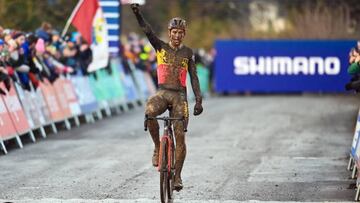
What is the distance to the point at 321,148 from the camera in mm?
17406

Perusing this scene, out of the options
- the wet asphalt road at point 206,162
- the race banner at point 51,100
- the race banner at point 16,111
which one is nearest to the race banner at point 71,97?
the wet asphalt road at point 206,162

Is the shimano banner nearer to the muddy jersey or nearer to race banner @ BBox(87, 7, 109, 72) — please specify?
race banner @ BBox(87, 7, 109, 72)

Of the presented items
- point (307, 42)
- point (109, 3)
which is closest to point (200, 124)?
point (109, 3)

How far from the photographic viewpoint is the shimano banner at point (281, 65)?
35.9 meters

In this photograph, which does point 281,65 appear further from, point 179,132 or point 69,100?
point 179,132

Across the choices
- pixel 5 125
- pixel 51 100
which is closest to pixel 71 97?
pixel 51 100

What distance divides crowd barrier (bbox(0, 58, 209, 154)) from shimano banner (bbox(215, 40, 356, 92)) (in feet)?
15.6

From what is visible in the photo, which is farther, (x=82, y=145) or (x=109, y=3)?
(x=109, y=3)

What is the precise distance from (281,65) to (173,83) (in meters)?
25.4

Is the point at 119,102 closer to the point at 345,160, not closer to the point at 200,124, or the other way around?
the point at 200,124

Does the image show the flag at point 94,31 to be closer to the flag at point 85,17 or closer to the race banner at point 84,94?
the flag at point 85,17

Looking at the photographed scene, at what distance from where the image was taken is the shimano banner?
35938 mm

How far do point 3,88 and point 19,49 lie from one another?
Answer: 1339 mm

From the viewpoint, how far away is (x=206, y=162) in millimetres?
15305
